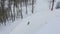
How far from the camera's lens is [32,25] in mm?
1583

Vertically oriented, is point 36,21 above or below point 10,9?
below

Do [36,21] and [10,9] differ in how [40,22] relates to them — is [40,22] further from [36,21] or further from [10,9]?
[10,9]

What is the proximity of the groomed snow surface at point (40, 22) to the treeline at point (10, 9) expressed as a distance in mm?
76

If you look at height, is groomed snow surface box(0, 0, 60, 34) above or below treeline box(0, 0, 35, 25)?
below

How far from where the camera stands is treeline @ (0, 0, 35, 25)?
1484mm

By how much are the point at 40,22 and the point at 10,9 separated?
0.34 m

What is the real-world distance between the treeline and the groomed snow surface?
3.0 inches

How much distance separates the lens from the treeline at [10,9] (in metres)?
1.48

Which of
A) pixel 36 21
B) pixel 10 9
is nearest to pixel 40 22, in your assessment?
pixel 36 21

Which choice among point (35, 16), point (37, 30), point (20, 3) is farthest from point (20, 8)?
point (37, 30)

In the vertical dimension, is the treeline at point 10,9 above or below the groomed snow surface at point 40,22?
above

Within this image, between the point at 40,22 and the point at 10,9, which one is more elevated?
the point at 10,9

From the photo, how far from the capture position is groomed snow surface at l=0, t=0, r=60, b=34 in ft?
5.08

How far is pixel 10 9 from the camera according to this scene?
151 centimetres
